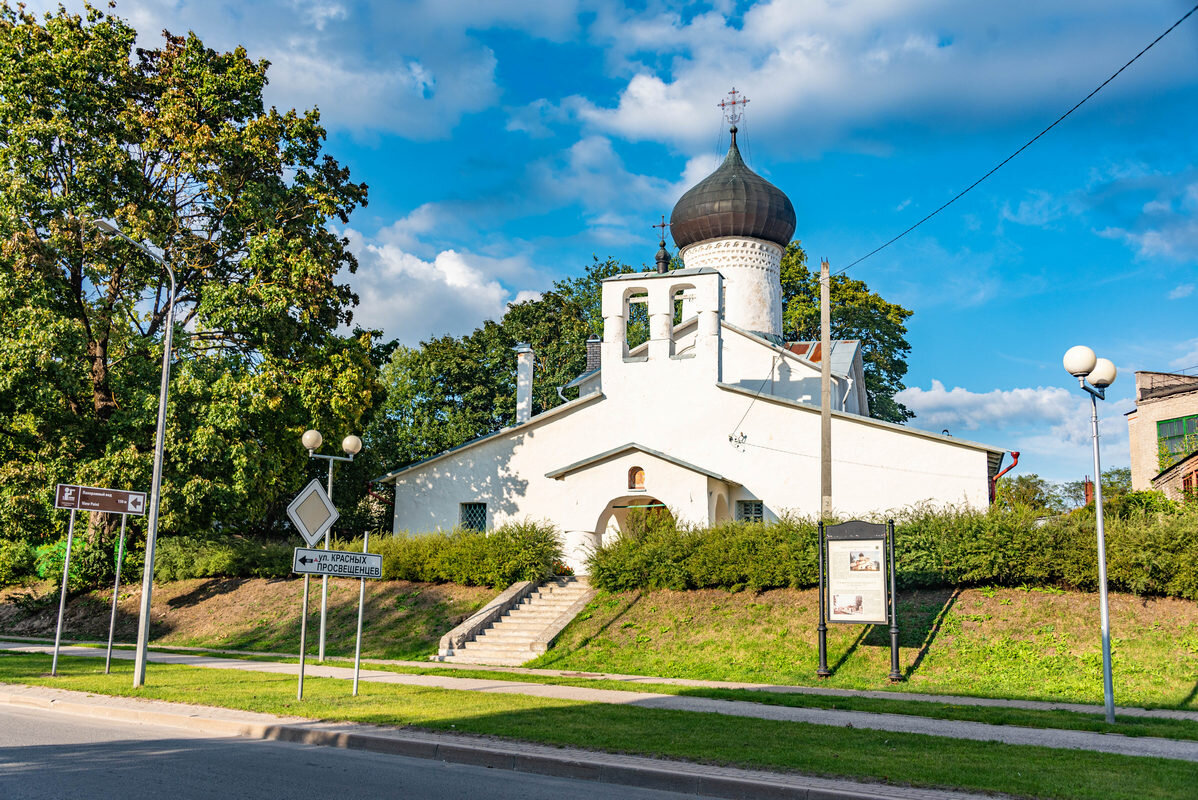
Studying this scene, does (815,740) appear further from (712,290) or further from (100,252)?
(100,252)

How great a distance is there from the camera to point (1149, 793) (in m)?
6.79

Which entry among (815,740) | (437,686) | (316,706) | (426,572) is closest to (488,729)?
(316,706)

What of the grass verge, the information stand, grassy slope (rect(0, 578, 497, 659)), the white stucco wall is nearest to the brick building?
the white stucco wall

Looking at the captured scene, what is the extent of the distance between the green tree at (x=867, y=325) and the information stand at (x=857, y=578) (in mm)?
27296

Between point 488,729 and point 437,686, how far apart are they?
13.8 ft

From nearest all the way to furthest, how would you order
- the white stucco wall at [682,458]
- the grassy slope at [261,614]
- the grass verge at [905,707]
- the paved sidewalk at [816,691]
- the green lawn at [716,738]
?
1. the green lawn at [716,738]
2. the grass verge at [905,707]
3. the paved sidewalk at [816,691]
4. the grassy slope at [261,614]
5. the white stucco wall at [682,458]

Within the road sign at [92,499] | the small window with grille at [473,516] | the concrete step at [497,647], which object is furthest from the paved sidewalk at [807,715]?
the small window with grille at [473,516]

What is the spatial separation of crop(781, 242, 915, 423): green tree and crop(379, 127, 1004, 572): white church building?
11.2m

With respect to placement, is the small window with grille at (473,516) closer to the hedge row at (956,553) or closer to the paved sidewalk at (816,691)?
the hedge row at (956,553)

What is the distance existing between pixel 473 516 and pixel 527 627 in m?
8.44

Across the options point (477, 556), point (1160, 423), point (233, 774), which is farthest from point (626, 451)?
point (1160, 423)

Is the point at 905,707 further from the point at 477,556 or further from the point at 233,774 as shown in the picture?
the point at 477,556

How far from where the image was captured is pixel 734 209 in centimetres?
3194

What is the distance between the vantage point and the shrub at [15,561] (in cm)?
2503
